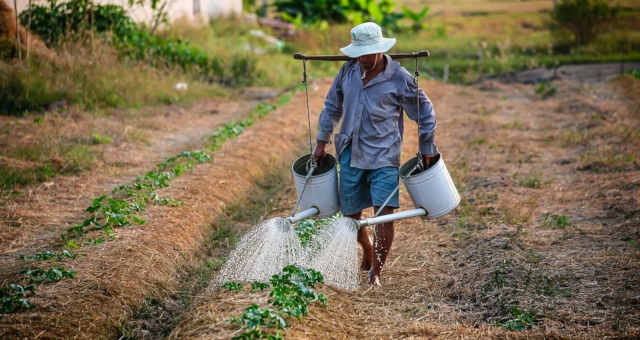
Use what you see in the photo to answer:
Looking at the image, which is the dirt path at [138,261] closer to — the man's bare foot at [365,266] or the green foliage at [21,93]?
the man's bare foot at [365,266]

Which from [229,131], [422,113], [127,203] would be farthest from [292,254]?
[229,131]

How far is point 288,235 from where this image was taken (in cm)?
402

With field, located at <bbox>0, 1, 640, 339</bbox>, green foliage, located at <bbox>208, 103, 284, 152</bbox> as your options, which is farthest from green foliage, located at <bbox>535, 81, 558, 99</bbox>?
green foliage, located at <bbox>208, 103, 284, 152</bbox>

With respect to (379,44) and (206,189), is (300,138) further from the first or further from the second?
(379,44)

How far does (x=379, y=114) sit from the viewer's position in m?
4.07

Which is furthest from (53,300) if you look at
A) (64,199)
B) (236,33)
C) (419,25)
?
(419,25)

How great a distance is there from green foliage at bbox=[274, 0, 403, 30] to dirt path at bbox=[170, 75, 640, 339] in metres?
16.7

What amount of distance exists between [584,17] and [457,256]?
734 inches

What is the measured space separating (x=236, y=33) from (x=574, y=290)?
16.4 m

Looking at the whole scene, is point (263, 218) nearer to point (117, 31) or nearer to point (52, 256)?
point (52, 256)

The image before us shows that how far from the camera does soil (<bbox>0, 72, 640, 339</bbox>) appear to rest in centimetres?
367

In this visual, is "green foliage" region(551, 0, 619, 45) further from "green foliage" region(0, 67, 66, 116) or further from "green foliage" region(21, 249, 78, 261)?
"green foliage" region(21, 249, 78, 261)

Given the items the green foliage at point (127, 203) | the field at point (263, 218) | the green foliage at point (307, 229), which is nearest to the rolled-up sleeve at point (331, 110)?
the green foliage at point (307, 229)

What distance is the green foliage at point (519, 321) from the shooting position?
3.63 metres
